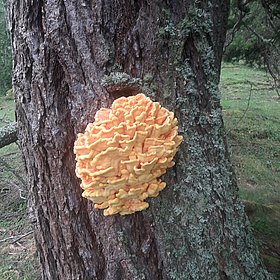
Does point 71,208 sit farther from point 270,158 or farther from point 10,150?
point 10,150

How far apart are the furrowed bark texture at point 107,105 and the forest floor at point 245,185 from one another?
3.72 ft

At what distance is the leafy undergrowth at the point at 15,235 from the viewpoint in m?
→ 3.32

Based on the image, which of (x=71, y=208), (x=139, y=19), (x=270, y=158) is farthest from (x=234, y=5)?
(x=71, y=208)

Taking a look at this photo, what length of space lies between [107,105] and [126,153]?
30 cm

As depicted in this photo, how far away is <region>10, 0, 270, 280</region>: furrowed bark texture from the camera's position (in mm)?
1417

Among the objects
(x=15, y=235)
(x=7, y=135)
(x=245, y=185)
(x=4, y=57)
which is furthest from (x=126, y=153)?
(x=4, y=57)

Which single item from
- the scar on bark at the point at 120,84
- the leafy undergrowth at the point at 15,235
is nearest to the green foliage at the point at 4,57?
the leafy undergrowth at the point at 15,235

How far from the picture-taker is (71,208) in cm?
152

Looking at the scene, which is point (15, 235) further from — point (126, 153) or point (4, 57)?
point (4, 57)

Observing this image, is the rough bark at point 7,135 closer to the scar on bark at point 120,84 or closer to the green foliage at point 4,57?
the scar on bark at point 120,84

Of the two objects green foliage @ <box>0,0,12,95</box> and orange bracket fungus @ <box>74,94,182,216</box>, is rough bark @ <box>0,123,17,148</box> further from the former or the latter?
green foliage @ <box>0,0,12,95</box>

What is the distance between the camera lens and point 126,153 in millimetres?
1207

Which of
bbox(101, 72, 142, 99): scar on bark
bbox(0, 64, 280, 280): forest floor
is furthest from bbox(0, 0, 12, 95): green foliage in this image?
bbox(101, 72, 142, 99): scar on bark

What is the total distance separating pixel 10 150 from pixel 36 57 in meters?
5.24
